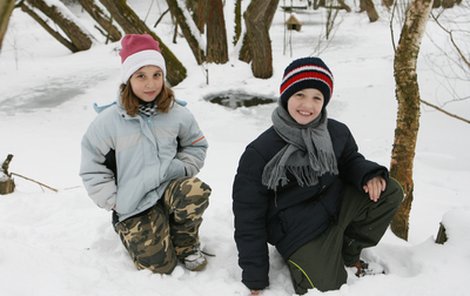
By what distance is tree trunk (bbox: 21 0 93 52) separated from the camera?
28.7 ft

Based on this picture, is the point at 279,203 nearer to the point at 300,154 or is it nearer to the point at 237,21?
the point at 300,154

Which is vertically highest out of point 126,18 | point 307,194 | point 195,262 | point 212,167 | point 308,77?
point 308,77

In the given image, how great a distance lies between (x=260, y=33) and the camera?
6621 millimetres

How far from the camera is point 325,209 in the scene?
75.9 inches

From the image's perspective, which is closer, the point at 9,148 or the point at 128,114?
the point at 128,114

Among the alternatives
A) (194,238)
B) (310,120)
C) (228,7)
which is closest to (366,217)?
(310,120)

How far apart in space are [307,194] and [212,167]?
2300mm

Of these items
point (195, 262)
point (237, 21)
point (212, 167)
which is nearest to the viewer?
point (195, 262)

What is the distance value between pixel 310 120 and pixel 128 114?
86 centimetres

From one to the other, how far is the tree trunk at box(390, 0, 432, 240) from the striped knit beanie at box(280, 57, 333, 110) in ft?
2.30

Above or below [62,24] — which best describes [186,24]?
above

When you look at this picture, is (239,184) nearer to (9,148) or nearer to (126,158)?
(126,158)

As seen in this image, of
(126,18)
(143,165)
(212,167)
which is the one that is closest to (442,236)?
(143,165)

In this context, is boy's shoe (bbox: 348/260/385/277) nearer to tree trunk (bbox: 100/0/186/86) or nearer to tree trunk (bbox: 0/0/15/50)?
tree trunk (bbox: 0/0/15/50)
